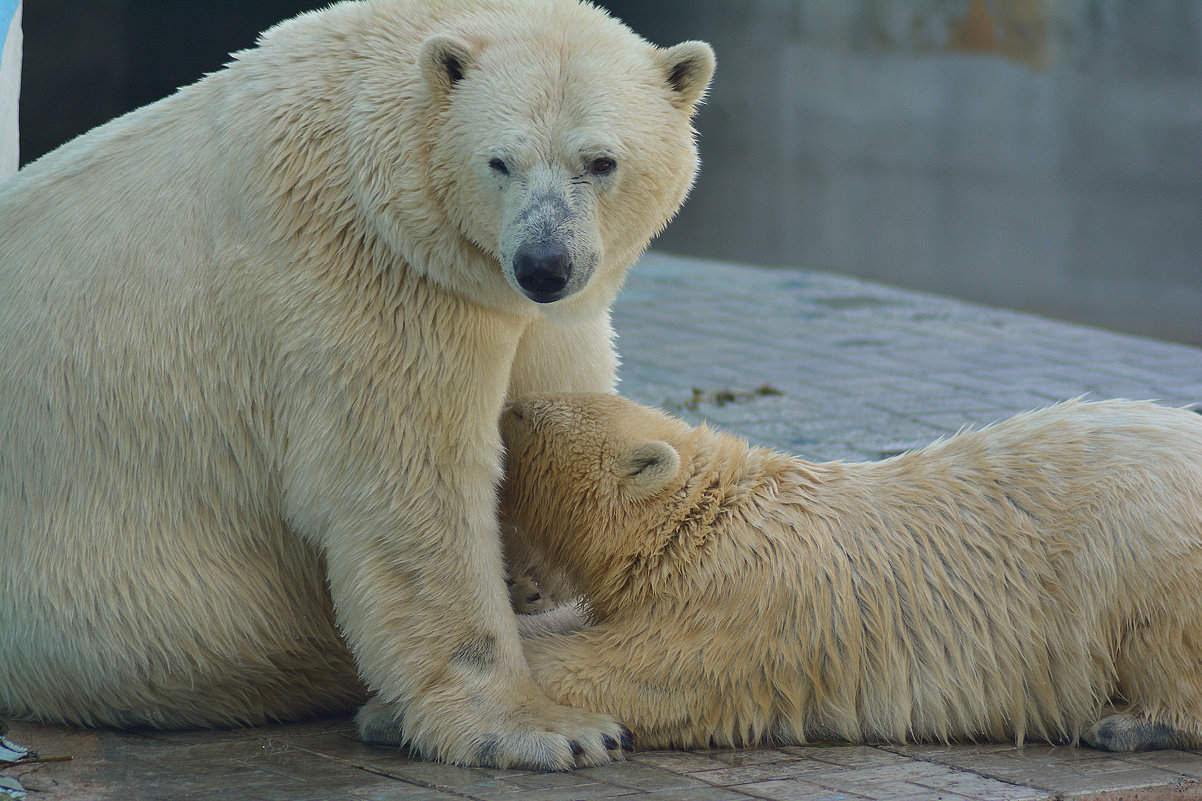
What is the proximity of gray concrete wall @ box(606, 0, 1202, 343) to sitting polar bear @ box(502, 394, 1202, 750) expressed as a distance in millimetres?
6542

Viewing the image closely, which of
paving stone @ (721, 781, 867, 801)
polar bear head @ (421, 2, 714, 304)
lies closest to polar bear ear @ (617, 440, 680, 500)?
polar bear head @ (421, 2, 714, 304)

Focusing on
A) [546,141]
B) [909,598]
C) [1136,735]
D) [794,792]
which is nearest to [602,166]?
Answer: [546,141]

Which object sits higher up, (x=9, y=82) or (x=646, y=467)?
(x=9, y=82)

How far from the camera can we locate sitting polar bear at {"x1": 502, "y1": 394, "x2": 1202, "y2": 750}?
300cm

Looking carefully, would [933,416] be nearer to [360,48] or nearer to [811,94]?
[360,48]

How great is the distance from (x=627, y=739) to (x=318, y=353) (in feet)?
3.52

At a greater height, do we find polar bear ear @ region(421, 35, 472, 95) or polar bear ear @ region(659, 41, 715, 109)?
polar bear ear @ region(659, 41, 715, 109)

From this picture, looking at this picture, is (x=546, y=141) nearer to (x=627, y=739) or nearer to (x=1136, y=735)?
(x=627, y=739)

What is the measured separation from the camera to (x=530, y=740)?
2.89 meters

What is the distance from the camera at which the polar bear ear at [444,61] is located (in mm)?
2803

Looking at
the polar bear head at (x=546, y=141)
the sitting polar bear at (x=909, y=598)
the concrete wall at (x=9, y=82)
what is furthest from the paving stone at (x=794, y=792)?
the concrete wall at (x=9, y=82)

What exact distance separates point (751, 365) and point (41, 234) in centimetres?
445

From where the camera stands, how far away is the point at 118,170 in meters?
3.18

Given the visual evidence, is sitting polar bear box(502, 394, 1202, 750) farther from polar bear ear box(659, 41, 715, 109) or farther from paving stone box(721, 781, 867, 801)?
polar bear ear box(659, 41, 715, 109)
